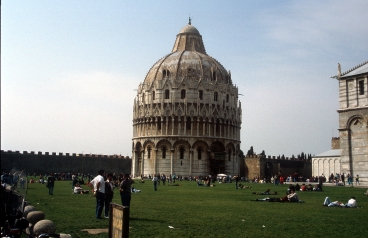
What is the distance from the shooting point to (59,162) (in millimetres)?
78688

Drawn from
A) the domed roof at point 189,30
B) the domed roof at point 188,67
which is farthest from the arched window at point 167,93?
the domed roof at point 189,30

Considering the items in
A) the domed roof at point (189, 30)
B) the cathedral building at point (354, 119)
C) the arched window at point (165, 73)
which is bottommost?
the cathedral building at point (354, 119)

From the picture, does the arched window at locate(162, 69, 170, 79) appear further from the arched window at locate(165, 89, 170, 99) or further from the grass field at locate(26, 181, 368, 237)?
the grass field at locate(26, 181, 368, 237)

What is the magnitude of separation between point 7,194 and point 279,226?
283 inches

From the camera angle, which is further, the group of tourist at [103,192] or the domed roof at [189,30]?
the domed roof at [189,30]

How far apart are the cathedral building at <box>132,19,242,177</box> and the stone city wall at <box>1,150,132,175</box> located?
10.3m

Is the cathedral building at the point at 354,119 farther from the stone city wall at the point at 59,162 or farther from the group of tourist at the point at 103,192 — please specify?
the stone city wall at the point at 59,162

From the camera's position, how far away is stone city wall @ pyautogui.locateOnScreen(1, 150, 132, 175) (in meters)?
75.5

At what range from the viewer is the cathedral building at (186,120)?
70.5 metres

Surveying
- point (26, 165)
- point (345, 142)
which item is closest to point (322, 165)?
point (345, 142)

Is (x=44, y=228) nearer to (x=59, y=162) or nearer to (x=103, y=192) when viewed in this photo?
(x=103, y=192)

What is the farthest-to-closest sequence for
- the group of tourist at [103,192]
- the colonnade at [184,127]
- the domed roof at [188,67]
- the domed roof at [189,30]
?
the domed roof at [189,30], the domed roof at [188,67], the colonnade at [184,127], the group of tourist at [103,192]

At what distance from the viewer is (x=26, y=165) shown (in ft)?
251

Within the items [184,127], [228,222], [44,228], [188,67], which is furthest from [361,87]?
[188,67]
